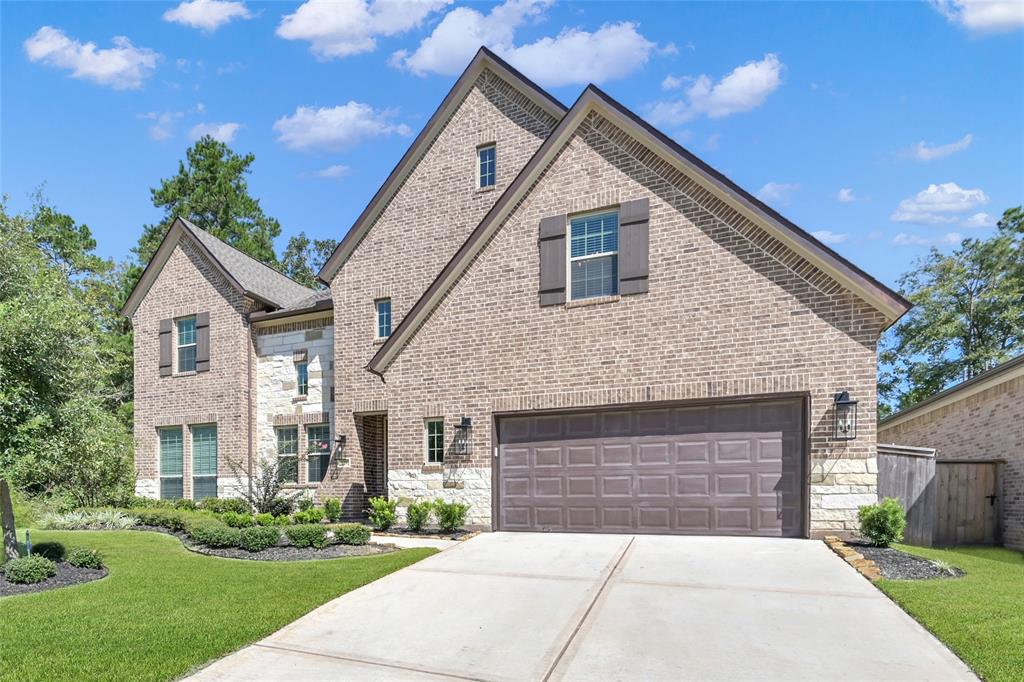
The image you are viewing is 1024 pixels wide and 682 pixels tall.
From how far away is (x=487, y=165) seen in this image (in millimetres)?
14867

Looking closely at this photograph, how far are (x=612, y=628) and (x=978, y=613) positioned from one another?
11.8ft

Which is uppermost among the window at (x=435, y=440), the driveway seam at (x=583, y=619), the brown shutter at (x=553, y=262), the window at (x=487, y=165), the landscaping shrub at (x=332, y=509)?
the window at (x=487, y=165)

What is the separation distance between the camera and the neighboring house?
11367mm

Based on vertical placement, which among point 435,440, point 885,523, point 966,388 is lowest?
point 885,523

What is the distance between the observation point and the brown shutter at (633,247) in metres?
10.9

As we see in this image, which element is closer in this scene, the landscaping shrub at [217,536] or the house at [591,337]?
the house at [591,337]

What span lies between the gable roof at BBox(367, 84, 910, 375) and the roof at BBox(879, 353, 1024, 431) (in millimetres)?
4318

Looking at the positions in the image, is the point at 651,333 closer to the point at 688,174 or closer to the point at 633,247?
the point at 633,247

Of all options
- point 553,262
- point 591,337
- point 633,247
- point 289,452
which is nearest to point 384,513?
point 591,337

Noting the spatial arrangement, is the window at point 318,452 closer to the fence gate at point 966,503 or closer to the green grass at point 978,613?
the green grass at point 978,613

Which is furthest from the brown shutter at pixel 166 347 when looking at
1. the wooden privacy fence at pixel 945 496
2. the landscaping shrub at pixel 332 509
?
the wooden privacy fence at pixel 945 496

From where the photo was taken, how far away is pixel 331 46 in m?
12.4

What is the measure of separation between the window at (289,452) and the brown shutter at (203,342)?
319 centimetres

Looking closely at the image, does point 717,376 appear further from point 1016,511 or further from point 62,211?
point 62,211
